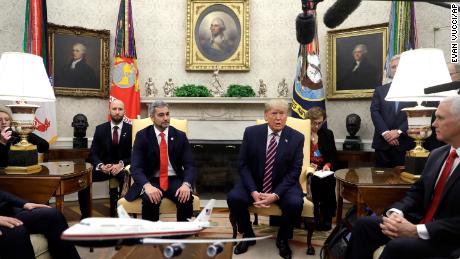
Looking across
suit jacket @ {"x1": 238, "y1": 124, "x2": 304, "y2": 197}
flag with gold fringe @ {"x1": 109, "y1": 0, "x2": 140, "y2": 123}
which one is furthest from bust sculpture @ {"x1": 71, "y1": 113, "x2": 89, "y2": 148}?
suit jacket @ {"x1": 238, "y1": 124, "x2": 304, "y2": 197}

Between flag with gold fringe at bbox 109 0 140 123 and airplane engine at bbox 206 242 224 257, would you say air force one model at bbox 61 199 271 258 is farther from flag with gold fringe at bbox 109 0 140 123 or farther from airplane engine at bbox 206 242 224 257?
flag with gold fringe at bbox 109 0 140 123

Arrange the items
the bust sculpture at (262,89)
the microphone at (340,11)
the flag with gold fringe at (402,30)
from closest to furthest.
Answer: the microphone at (340,11), the flag with gold fringe at (402,30), the bust sculpture at (262,89)

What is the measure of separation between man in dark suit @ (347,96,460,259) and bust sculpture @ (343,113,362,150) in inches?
127

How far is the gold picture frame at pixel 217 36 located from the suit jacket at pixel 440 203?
448 centimetres

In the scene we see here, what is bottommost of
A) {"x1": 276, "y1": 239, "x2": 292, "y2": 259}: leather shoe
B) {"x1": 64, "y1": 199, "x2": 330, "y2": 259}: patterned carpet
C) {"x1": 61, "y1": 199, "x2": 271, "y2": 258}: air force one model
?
{"x1": 64, "y1": 199, "x2": 330, "y2": 259}: patterned carpet

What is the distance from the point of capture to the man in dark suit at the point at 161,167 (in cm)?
361

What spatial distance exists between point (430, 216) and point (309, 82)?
12.3 feet

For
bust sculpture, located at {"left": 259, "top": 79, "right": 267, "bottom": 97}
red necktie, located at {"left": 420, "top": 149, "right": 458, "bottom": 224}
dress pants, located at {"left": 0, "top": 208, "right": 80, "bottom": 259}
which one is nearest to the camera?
red necktie, located at {"left": 420, "top": 149, "right": 458, "bottom": 224}

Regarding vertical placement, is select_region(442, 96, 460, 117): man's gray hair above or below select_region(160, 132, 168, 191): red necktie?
above

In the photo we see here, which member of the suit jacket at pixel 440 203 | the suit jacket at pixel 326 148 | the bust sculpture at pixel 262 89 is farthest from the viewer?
the bust sculpture at pixel 262 89

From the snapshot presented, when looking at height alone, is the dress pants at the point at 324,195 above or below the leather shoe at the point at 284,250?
above

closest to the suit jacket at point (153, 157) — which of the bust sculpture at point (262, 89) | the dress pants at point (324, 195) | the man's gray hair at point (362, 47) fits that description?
the dress pants at point (324, 195)

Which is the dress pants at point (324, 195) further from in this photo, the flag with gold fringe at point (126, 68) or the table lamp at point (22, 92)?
the flag with gold fringe at point (126, 68)

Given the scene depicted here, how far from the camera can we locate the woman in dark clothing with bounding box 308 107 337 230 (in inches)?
178
